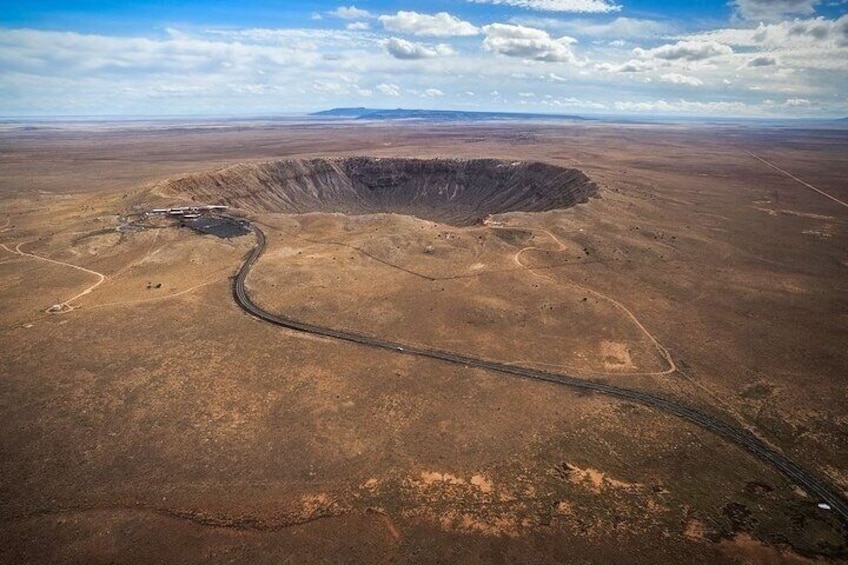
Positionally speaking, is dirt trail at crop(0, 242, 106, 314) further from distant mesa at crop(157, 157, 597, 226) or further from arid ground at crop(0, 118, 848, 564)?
distant mesa at crop(157, 157, 597, 226)

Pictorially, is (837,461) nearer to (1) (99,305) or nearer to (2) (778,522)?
(2) (778,522)

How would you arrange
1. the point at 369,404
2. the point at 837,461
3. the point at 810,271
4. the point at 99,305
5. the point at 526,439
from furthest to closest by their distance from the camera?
the point at 810,271
the point at 99,305
the point at 369,404
the point at 526,439
the point at 837,461

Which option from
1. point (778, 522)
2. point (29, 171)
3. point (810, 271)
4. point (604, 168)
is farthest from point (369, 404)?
point (29, 171)

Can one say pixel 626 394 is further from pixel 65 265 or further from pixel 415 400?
pixel 65 265

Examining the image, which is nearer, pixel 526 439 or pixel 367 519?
pixel 367 519

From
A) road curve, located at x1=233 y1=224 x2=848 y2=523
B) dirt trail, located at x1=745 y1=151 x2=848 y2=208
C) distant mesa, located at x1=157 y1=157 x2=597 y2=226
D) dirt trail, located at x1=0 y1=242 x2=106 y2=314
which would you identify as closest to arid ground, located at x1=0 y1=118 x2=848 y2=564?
dirt trail, located at x1=0 y1=242 x2=106 y2=314
